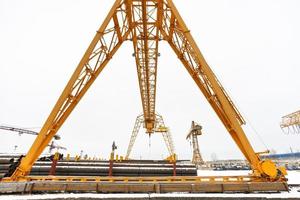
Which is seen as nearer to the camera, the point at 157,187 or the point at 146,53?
the point at 157,187

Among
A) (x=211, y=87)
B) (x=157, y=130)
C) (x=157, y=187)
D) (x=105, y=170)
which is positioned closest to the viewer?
(x=157, y=187)

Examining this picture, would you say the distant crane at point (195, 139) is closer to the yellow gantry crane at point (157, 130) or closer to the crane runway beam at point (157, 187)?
the yellow gantry crane at point (157, 130)

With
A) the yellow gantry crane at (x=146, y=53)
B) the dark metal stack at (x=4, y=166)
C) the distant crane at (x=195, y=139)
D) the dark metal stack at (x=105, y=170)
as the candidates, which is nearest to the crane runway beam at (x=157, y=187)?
the yellow gantry crane at (x=146, y=53)

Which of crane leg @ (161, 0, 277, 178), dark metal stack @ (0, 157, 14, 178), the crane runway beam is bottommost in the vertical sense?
the crane runway beam

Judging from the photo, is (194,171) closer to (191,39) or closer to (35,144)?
(191,39)

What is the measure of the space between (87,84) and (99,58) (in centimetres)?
160

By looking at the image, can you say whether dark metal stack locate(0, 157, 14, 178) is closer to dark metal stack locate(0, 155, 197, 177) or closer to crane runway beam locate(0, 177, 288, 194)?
dark metal stack locate(0, 155, 197, 177)

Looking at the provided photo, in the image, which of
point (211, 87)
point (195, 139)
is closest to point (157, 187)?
point (211, 87)

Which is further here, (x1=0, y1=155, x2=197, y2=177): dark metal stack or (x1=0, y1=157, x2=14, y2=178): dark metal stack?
(x1=0, y1=155, x2=197, y2=177): dark metal stack

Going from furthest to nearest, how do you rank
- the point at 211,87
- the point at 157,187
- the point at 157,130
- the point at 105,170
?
the point at 157,130
the point at 105,170
the point at 211,87
the point at 157,187

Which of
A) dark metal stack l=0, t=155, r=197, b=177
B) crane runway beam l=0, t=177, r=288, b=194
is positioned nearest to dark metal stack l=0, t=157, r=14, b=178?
dark metal stack l=0, t=155, r=197, b=177

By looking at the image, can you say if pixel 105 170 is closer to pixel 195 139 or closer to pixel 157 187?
pixel 157 187

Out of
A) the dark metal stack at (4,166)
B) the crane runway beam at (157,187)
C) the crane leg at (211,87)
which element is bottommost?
the crane runway beam at (157,187)

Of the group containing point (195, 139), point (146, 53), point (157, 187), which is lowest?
point (157, 187)
